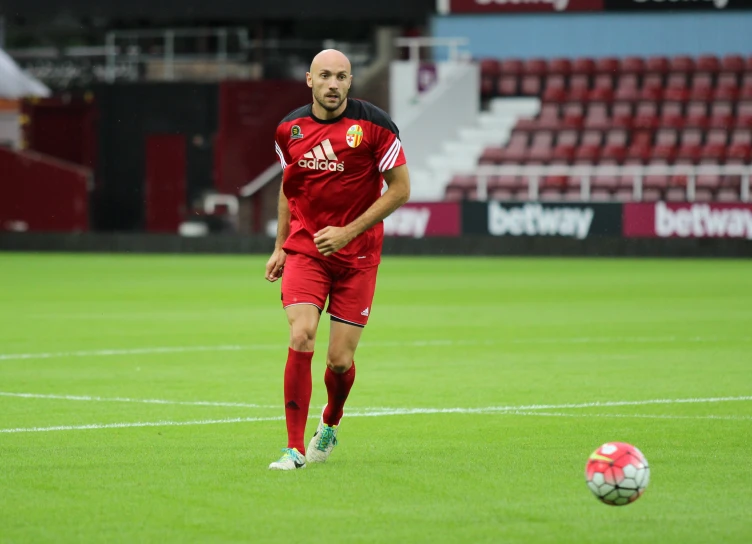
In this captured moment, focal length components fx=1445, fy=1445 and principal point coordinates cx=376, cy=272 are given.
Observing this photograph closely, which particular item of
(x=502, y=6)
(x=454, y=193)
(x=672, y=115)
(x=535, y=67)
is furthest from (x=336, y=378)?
(x=502, y=6)

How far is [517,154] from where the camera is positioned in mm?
32406

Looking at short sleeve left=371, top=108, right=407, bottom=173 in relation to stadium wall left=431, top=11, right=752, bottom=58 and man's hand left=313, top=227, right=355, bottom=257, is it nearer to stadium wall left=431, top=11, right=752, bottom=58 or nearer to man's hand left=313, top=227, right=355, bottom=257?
man's hand left=313, top=227, right=355, bottom=257

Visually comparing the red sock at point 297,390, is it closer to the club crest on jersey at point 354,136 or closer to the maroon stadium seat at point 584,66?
the club crest on jersey at point 354,136

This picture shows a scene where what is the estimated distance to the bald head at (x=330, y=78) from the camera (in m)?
7.32

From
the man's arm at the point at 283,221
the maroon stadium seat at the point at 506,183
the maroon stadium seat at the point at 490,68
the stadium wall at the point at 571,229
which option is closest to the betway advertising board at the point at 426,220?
the stadium wall at the point at 571,229

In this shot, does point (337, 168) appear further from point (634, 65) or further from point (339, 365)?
point (634, 65)

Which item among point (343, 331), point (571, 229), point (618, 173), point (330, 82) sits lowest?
point (571, 229)

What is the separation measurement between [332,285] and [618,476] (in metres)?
2.25

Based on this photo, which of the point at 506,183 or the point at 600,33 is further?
the point at 600,33

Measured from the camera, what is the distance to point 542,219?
29078 millimetres

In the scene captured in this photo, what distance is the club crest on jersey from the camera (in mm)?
7469

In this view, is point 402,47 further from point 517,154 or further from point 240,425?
point 240,425

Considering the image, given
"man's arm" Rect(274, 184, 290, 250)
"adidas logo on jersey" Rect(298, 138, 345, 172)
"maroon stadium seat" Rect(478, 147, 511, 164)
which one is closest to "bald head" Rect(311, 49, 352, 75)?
"adidas logo on jersey" Rect(298, 138, 345, 172)

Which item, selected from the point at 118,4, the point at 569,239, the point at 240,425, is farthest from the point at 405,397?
the point at 118,4
